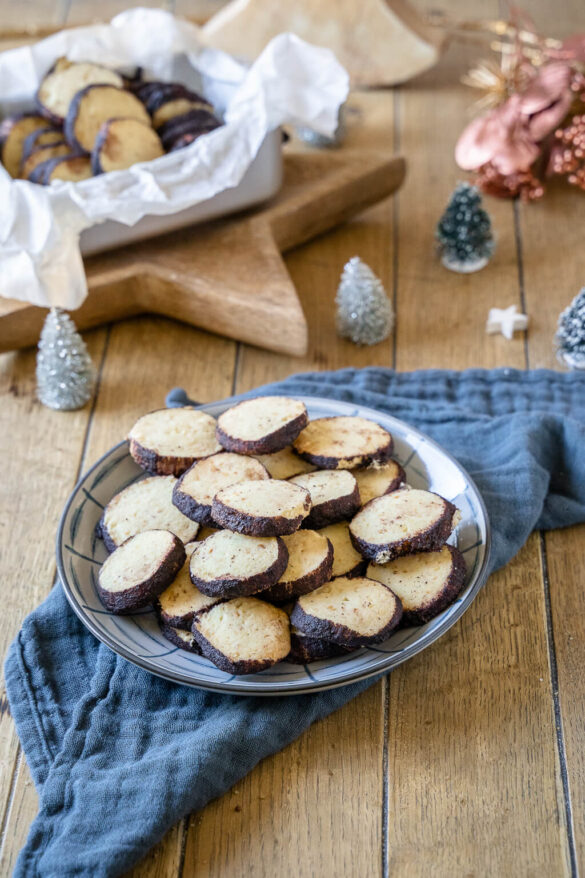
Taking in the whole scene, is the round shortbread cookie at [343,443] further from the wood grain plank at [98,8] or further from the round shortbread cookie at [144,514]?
the wood grain plank at [98,8]

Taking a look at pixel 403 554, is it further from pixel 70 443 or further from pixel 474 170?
pixel 474 170

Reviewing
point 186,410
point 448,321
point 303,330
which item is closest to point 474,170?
point 448,321

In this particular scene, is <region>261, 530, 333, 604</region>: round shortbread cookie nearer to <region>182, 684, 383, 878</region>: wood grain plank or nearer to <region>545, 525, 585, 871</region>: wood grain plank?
<region>182, 684, 383, 878</region>: wood grain plank

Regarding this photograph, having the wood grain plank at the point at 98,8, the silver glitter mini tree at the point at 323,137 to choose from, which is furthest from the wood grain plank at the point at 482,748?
the wood grain plank at the point at 98,8

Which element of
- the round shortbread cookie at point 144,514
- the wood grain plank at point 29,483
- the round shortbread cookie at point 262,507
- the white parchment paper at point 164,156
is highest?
the white parchment paper at point 164,156

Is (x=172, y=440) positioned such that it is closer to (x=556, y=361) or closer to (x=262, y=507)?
(x=262, y=507)
